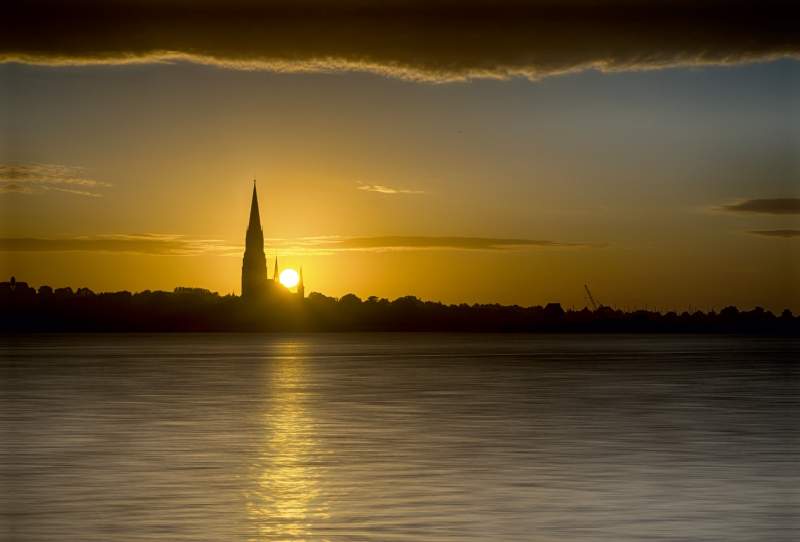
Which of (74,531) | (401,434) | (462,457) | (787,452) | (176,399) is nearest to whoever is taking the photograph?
(74,531)

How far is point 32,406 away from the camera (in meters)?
55.0

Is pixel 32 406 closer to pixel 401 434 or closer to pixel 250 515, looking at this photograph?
pixel 401 434

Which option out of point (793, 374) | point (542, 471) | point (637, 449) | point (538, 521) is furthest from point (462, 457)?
point (793, 374)

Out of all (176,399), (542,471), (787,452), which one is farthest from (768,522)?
(176,399)

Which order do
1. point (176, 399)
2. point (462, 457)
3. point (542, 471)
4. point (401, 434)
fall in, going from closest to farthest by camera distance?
point (542, 471)
point (462, 457)
point (401, 434)
point (176, 399)

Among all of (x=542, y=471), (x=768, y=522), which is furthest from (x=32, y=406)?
(x=768, y=522)

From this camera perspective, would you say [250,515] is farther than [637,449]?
No

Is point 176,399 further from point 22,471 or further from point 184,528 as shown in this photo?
point 184,528

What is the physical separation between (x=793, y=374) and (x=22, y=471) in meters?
79.7

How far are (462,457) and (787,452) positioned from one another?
11177 mm

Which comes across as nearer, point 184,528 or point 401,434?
point 184,528

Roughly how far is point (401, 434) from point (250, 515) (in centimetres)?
1738

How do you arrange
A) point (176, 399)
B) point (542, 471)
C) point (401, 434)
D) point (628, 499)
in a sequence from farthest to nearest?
1. point (176, 399)
2. point (401, 434)
3. point (542, 471)
4. point (628, 499)

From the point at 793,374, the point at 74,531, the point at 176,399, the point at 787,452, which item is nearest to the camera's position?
the point at 74,531
